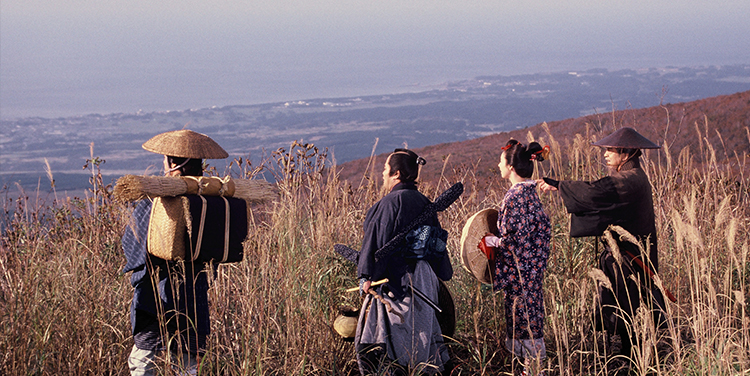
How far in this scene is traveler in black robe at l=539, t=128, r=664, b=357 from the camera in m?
3.77

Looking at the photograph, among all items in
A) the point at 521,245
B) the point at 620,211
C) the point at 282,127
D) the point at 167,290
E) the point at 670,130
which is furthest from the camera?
the point at 282,127

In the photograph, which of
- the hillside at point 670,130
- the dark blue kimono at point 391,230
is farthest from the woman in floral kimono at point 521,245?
the hillside at point 670,130

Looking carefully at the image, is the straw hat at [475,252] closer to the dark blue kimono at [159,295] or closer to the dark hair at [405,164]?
the dark hair at [405,164]

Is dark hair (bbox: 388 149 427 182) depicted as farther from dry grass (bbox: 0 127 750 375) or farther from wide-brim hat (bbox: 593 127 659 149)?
wide-brim hat (bbox: 593 127 659 149)

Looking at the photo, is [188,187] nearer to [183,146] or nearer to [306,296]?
[183,146]

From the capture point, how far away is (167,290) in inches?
120

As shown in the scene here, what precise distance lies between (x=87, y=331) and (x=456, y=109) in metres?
191

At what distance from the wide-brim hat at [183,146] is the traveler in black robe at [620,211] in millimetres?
2003

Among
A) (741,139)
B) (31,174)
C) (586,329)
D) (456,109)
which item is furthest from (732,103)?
(456,109)

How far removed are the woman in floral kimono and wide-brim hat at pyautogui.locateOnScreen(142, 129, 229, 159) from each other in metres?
1.68

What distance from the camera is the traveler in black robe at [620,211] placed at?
12.4ft

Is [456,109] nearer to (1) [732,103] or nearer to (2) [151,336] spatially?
(1) [732,103]

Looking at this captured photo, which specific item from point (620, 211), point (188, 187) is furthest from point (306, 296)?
point (620, 211)

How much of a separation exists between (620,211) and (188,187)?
256cm
